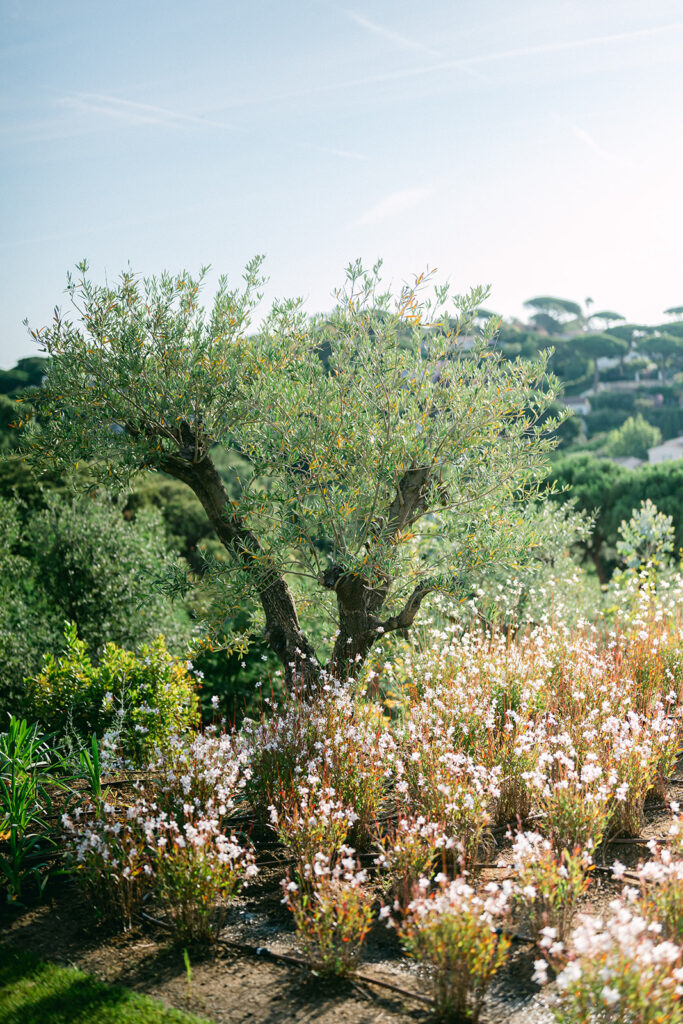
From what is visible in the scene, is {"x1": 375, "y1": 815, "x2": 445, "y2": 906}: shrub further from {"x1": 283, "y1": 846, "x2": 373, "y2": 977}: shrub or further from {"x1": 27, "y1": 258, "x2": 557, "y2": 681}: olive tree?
{"x1": 27, "y1": 258, "x2": 557, "y2": 681}: olive tree

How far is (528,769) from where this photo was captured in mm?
4738

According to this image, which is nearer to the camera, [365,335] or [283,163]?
[365,335]

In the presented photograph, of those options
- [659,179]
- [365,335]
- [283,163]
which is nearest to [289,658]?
[365,335]

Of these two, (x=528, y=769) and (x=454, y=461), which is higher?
(x=454, y=461)

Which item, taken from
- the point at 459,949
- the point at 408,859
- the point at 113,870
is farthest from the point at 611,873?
the point at 113,870

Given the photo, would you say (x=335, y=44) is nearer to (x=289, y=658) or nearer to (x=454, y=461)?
(x=454, y=461)

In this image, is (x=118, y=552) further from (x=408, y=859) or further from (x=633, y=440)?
(x=633, y=440)

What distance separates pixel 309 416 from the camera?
5.93 metres

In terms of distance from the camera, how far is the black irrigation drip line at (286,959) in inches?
128

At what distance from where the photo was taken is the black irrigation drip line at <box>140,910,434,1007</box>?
3.24m

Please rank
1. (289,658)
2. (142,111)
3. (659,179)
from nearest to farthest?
1. (289,658)
2. (142,111)
3. (659,179)

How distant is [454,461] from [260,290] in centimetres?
211

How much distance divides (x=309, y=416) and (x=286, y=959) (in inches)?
150

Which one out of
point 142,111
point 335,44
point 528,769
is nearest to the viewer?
point 528,769
